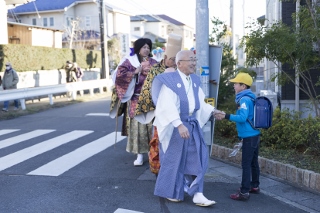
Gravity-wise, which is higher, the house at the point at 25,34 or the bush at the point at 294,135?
the house at the point at 25,34

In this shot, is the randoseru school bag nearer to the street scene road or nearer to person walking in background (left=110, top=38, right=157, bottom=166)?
the street scene road

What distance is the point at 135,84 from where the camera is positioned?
7238 mm

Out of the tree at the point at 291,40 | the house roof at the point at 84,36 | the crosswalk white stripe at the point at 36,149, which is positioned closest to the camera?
the tree at the point at 291,40

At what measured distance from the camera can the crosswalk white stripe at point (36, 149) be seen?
7.61 metres

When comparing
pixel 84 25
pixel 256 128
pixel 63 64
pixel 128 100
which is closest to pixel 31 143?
pixel 128 100

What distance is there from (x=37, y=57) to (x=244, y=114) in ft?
64.7

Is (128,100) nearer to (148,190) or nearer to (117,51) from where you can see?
(148,190)

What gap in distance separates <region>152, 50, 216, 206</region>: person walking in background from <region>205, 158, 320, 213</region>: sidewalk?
104cm

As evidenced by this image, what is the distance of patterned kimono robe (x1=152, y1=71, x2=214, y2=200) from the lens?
516 centimetres

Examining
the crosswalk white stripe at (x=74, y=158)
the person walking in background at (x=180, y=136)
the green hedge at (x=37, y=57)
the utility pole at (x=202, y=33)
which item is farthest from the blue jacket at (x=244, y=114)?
the green hedge at (x=37, y=57)

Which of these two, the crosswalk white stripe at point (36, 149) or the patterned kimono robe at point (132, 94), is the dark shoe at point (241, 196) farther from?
the crosswalk white stripe at point (36, 149)

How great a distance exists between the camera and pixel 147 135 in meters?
7.24

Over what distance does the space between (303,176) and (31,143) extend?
564cm

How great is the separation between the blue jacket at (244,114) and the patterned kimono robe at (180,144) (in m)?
0.45
